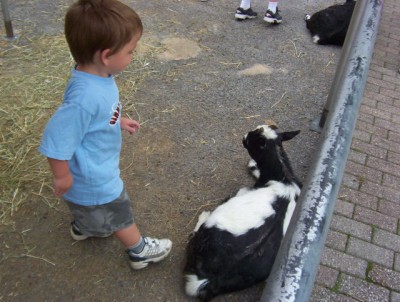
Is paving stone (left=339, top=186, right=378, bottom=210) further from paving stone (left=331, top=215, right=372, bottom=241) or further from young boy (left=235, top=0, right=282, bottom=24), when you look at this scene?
young boy (left=235, top=0, right=282, bottom=24)

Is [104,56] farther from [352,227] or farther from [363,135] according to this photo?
[363,135]

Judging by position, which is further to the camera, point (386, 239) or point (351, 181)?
point (351, 181)

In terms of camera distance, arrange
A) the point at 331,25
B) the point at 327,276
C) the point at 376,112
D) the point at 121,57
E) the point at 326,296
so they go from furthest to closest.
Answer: the point at 331,25
the point at 376,112
the point at 327,276
the point at 326,296
the point at 121,57

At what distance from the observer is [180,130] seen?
3.79 metres

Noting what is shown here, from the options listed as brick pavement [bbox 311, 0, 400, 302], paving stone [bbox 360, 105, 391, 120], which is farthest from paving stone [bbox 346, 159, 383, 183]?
paving stone [bbox 360, 105, 391, 120]

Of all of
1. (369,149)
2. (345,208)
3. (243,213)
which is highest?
(243,213)

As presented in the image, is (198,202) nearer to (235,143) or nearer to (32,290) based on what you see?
(235,143)

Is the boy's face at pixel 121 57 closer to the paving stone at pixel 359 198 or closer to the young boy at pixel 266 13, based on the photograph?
the paving stone at pixel 359 198

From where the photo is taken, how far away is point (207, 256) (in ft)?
7.86

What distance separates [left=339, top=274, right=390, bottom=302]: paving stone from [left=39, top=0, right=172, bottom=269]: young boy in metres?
1.64

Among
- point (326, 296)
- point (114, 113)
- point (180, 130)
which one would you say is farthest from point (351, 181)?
point (114, 113)

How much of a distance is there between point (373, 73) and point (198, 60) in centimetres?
223

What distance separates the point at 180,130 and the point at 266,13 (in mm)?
2868

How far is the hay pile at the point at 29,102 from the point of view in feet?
9.96
